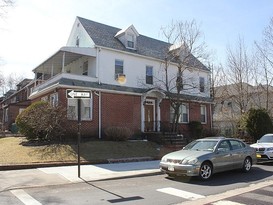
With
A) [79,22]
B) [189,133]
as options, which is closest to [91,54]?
[79,22]

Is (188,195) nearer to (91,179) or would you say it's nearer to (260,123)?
(91,179)

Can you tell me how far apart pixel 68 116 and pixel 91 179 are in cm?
1013

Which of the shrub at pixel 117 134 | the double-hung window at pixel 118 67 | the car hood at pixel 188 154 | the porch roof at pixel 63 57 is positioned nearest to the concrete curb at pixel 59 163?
the shrub at pixel 117 134

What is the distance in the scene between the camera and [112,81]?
76.9 feet

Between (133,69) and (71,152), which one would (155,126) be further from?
(71,152)

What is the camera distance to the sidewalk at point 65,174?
1020 centimetres

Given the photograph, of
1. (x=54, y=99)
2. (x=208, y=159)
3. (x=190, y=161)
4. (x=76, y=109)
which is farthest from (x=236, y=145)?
(x=54, y=99)

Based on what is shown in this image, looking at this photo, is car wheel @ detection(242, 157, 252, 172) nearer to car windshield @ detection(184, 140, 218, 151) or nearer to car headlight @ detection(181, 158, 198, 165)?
car windshield @ detection(184, 140, 218, 151)

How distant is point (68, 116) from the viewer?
20.3m

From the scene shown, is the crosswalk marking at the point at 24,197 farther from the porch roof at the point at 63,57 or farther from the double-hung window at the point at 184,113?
the double-hung window at the point at 184,113

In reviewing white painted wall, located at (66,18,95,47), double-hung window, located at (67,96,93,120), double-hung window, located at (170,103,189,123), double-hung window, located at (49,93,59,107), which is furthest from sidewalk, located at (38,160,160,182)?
double-hung window, located at (170,103,189,123)

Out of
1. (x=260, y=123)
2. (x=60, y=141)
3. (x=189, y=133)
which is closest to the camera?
(x=60, y=141)

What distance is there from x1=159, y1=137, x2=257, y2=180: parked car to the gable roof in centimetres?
1352

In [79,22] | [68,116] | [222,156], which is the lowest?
[222,156]
